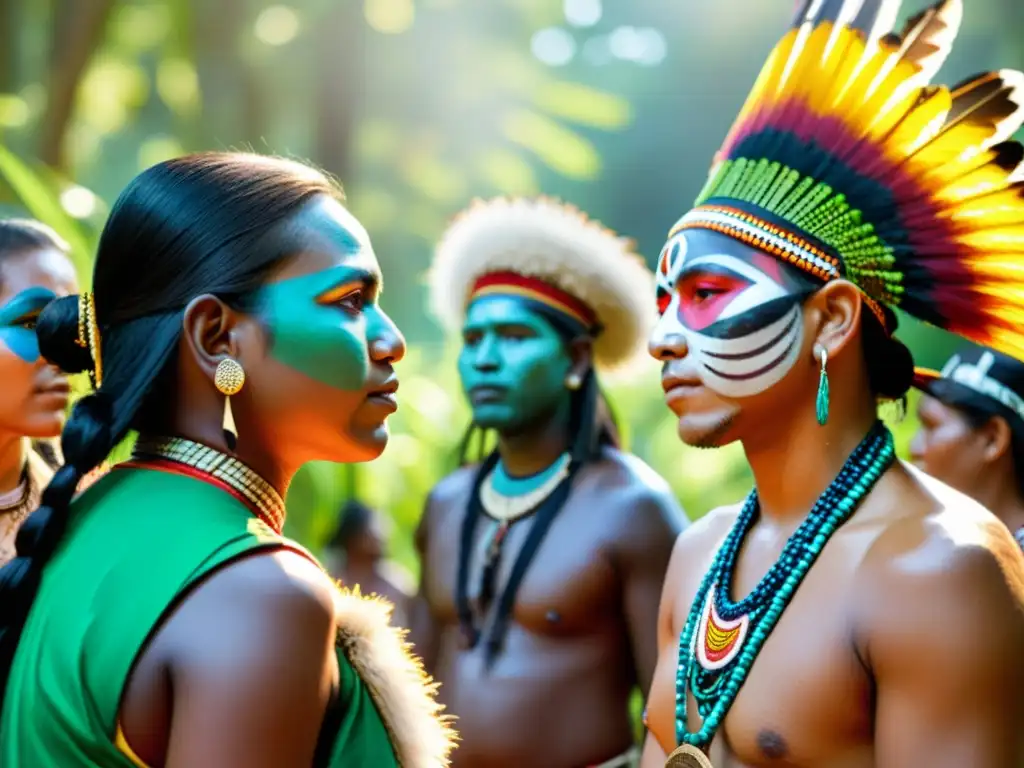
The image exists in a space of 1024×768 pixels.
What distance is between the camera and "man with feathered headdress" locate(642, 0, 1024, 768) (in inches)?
102

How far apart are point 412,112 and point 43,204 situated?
43.9 ft

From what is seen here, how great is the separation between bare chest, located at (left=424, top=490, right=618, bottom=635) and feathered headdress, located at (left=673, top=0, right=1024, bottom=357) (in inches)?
71.2

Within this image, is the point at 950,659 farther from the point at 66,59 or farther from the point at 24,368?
the point at 66,59

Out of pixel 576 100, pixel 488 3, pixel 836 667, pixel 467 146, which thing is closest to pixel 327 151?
pixel 576 100

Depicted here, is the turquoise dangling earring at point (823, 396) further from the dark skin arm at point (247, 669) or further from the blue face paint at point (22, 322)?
the blue face paint at point (22, 322)

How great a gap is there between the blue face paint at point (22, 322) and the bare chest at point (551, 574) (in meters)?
1.99

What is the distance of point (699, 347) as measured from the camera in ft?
9.23

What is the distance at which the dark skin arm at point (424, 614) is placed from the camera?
194 inches

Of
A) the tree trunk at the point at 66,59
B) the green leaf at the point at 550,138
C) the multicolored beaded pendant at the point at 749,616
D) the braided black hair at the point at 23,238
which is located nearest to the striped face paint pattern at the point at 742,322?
the multicolored beaded pendant at the point at 749,616

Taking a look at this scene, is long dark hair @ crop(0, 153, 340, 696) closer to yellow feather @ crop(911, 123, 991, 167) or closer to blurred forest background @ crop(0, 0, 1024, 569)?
yellow feather @ crop(911, 123, 991, 167)

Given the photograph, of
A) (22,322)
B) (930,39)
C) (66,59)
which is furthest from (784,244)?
(66,59)

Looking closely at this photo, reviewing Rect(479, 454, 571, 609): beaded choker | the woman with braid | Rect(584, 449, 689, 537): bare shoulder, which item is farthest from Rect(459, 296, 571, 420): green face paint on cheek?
the woman with braid

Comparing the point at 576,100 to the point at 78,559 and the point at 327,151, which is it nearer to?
the point at 327,151

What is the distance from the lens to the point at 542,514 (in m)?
4.65
